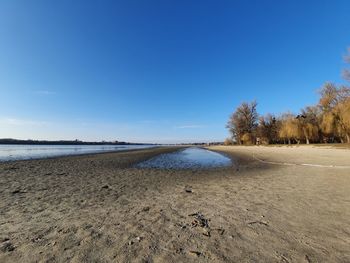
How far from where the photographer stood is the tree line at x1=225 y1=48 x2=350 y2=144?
38347 mm

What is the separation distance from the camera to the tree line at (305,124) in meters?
38.3

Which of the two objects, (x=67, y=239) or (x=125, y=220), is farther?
(x=125, y=220)

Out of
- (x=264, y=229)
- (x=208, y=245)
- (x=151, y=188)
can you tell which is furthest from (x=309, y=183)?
(x=208, y=245)

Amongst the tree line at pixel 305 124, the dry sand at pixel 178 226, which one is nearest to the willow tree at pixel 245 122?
the tree line at pixel 305 124

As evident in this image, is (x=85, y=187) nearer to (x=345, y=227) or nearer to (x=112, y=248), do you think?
(x=112, y=248)

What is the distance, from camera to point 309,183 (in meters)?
9.58

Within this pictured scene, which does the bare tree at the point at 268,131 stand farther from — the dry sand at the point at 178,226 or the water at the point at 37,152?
the dry sand at the point at 178,226

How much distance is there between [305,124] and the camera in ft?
180

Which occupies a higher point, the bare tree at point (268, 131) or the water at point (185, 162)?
the bare tree at point (268, 131)

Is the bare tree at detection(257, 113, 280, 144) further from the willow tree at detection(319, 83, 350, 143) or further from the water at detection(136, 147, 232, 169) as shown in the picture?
the water at detection(136, 147, 232, 169)

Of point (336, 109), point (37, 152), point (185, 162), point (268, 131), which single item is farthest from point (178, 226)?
point (268, 131)

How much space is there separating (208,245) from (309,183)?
304 inches

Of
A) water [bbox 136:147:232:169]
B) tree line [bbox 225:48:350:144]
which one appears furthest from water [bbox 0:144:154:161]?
tree line [bbox 225:48:350:144]

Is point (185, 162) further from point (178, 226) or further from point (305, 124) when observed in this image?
point (305, 124)
